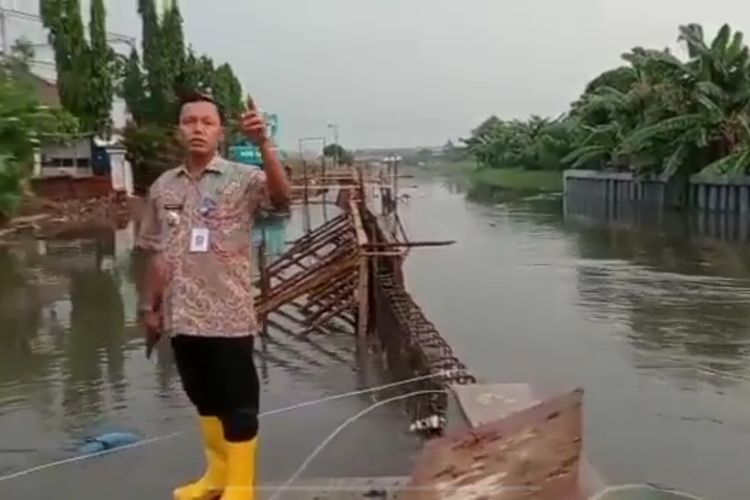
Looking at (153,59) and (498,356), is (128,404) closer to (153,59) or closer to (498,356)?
(498,356)

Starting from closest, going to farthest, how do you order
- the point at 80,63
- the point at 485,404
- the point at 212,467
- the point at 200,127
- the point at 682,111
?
the point at 200,127 → the point at 212,467 → the point at 485,404 → the point at 682,111 → the point at 80,63

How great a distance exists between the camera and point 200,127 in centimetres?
399

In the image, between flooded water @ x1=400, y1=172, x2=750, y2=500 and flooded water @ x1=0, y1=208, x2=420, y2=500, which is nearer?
flooded water @ x1=0, y1=208, x2=420, y2=500

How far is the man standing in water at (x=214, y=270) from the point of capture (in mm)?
3916

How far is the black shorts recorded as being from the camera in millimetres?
3924

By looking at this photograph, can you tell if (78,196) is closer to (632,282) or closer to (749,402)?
(632,282)

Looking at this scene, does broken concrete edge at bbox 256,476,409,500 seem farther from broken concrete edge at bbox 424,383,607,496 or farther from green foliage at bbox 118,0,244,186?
green foliage at bbox 118,0,244,186

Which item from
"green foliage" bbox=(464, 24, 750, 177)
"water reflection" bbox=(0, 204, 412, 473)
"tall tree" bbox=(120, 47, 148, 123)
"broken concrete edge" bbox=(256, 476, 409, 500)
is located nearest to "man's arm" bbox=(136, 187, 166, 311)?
"broken concrete edge" bbox=(256, 476, 409, 500)

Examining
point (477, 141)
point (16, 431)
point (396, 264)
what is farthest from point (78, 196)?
point (477, 141)

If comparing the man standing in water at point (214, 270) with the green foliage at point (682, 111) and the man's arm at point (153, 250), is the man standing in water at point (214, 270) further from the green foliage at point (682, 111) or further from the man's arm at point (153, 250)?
the green foliage at point (682, 111)

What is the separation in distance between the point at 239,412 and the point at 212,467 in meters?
0.33

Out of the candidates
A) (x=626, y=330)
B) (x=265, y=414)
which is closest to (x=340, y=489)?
(x=265, y=414)

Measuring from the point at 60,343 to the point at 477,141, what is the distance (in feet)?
313

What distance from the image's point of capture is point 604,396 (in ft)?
38.2
